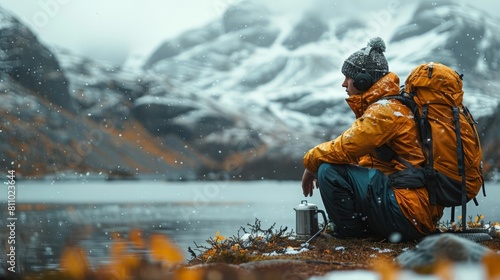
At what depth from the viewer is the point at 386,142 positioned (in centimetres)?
657

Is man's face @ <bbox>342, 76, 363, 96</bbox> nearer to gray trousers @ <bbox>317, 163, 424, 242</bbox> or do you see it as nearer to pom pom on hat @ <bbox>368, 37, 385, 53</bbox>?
pom pom on hat @ <bbox>368, 37, 385, 53</bbox>

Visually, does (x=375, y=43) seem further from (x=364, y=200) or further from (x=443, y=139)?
(x=364, y=200)

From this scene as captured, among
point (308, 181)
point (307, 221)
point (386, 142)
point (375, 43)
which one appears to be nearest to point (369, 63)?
point (375, 43)

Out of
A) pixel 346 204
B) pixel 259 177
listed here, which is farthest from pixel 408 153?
pixel 259 177

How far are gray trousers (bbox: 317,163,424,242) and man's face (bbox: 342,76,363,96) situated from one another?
0.67m

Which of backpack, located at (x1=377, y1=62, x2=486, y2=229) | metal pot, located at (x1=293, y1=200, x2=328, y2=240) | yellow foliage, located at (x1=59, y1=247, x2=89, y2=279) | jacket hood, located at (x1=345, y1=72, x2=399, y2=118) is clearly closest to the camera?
yellow foliage, located at (x1=59, y1=247, x2=89, y2=279)

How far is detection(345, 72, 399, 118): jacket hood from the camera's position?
6684mm

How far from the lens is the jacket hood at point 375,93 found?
21.9 ft

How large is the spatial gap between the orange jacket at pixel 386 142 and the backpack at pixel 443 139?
0.07 metres

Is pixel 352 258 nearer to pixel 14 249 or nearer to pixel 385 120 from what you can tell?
pixel 385 120

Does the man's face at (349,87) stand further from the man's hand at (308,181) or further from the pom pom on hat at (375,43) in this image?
the man's hand at (308,181)

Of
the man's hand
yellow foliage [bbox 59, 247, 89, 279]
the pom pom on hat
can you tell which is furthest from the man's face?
yellow foliage [bbox 59, 247, 89, 279]

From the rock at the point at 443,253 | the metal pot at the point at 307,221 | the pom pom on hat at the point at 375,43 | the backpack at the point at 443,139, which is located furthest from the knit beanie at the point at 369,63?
the rock at the point at 443,253

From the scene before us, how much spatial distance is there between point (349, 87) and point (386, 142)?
65cm
